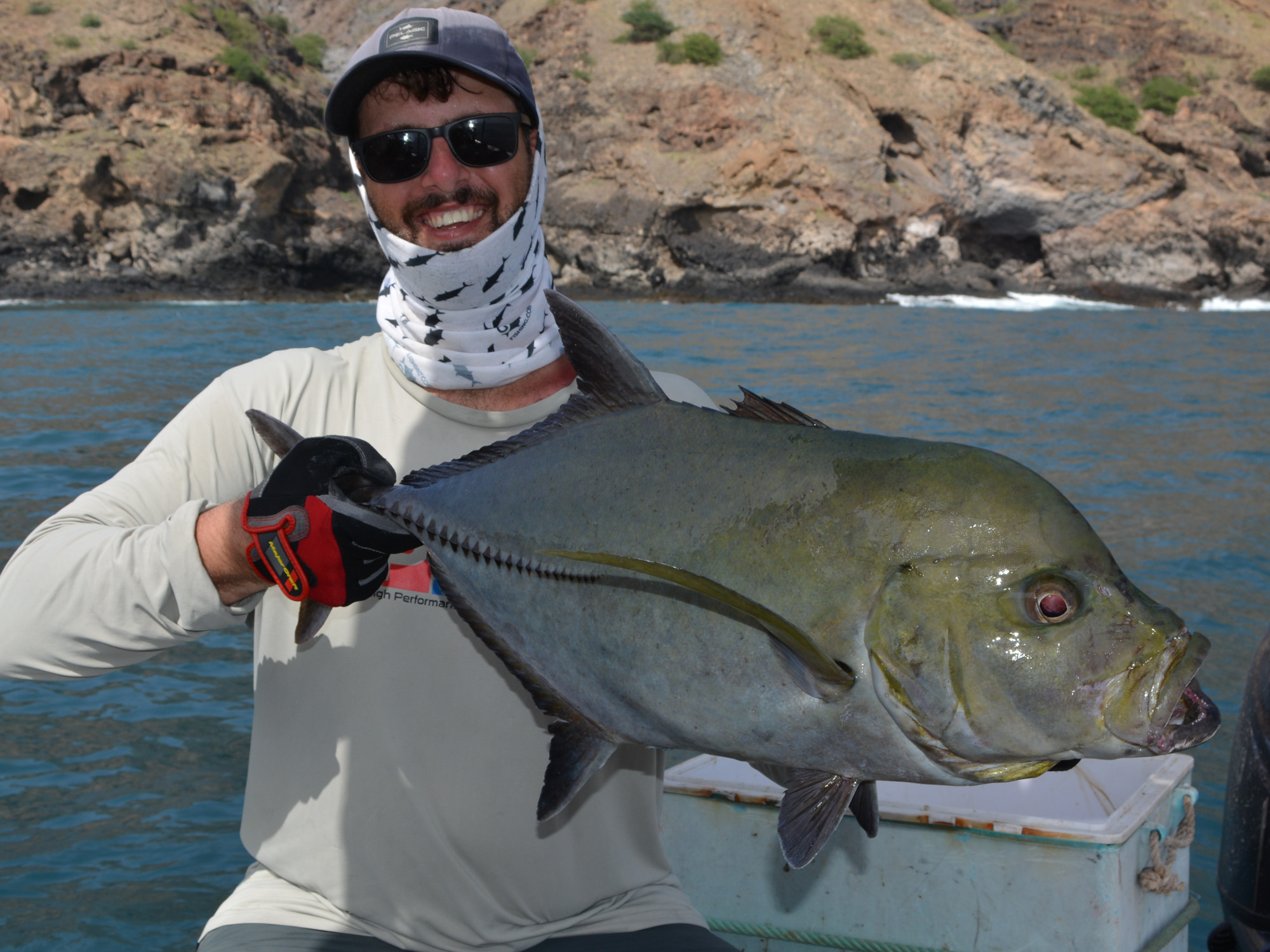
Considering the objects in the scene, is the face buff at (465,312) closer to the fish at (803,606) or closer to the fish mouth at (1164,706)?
the fish at (803,606)

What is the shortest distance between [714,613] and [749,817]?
1806mm

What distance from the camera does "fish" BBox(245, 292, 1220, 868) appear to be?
1271 mm

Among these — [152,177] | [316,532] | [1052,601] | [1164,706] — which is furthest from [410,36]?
[152,177]

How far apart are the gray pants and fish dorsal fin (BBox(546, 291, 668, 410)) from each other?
1.10 metres

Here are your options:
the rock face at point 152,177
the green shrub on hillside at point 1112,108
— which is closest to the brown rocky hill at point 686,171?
the rock face at point 152,177

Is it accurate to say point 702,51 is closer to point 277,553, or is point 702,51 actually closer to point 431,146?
point 431,146

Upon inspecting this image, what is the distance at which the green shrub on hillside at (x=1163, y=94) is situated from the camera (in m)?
58.5

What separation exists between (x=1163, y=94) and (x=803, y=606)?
69277 millimetres

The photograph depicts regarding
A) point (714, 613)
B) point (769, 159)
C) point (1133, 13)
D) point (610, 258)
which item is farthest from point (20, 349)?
point (1133, 13)

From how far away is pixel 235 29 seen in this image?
44844mm

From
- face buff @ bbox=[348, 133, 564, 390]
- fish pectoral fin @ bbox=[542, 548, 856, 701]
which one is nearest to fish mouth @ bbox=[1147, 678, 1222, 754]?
fish pectoral fin @ bbox=[542, 548, 856, 701]

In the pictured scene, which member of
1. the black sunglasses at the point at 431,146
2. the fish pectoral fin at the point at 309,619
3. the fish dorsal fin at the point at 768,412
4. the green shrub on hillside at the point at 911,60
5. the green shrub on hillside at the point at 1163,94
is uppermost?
the black sunglasses at the point at 431,146

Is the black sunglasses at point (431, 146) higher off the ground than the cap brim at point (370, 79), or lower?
lower

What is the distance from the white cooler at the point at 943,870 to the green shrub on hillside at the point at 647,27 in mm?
52149
